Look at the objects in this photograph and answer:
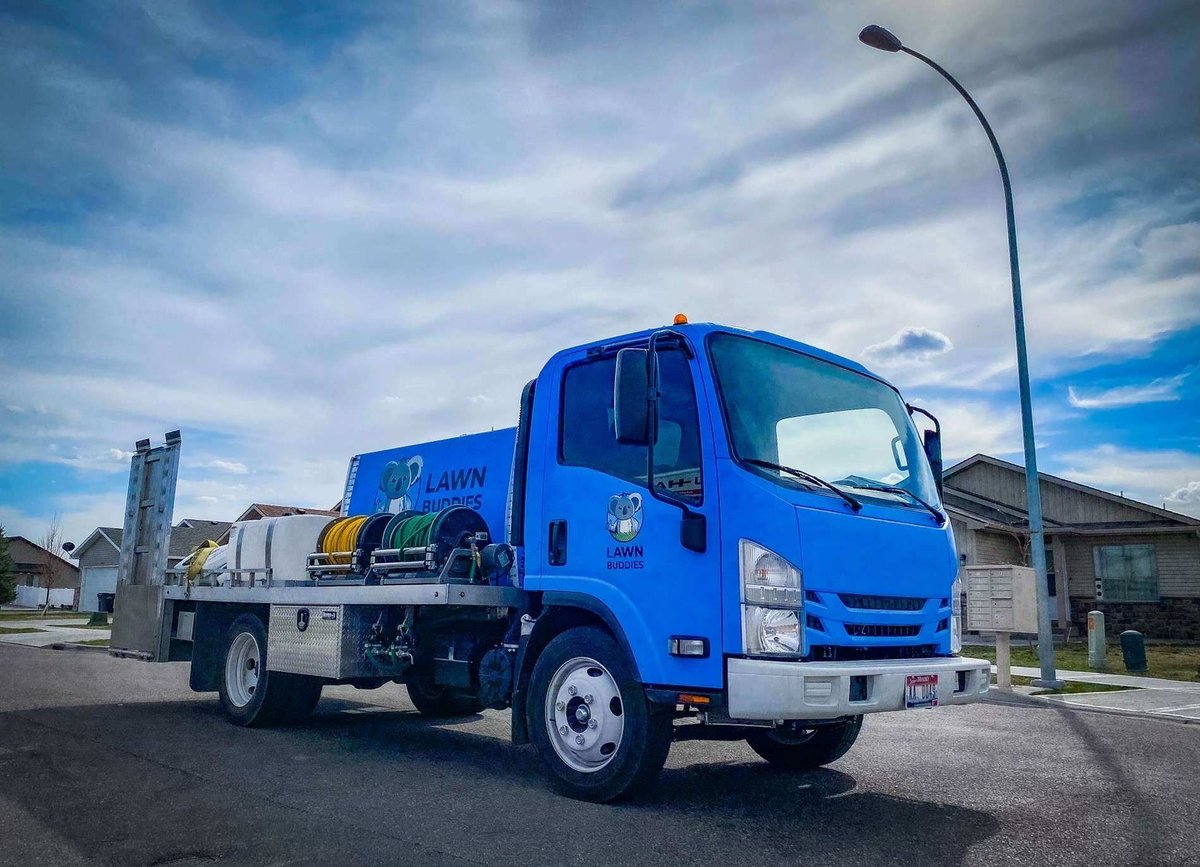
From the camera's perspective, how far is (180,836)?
4.67 m

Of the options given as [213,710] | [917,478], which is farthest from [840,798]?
[213,710]

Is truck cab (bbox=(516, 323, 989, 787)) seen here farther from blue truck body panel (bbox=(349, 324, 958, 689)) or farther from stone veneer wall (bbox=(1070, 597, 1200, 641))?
stone veneer wall (bbox=(1070, 597, 1200, 641))

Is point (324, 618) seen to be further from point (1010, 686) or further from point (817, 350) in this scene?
point (1010, 686)

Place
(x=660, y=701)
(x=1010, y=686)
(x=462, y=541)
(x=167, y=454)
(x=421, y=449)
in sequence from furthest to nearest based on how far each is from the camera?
1. (x=1010, y=686)
2. (x=167, y=454)
3. (x=421, y=449)
4. (x=462, y=541)
5. (x=660, y=701)

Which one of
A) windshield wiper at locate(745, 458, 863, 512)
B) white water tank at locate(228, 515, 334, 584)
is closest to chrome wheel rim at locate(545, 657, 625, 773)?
windshield wiper at locate(745, 458, 863, 512)

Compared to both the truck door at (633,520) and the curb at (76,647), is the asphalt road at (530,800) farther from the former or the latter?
the curb at (76,647)

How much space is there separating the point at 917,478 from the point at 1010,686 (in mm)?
8566

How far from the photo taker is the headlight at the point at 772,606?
4.80m

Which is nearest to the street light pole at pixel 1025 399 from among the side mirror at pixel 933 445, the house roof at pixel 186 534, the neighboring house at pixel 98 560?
the side mirror at pixel 933 445

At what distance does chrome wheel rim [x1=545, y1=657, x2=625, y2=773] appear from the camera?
5.42m

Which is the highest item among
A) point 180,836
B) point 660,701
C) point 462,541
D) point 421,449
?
point 421,449

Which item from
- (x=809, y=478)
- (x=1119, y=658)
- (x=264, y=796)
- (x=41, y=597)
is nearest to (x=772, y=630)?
(x=809, y=478)

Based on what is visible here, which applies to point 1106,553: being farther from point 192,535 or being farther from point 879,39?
point 192,535

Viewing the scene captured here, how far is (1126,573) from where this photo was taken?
2520 cm
